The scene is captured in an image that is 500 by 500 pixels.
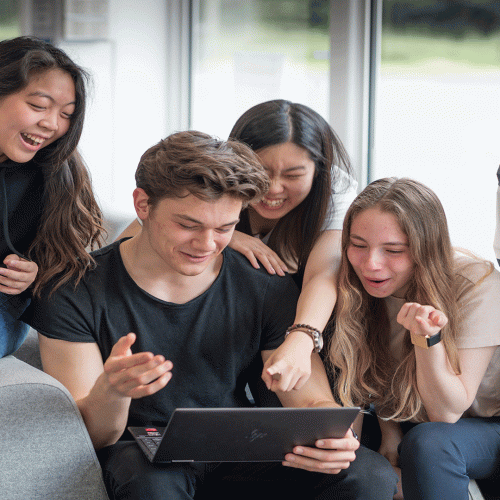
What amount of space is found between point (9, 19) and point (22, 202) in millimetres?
2498

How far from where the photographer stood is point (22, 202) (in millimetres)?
1559

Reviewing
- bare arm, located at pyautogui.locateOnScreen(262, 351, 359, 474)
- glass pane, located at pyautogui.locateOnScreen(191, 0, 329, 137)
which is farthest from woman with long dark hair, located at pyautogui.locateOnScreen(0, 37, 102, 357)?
glass pane, located at pyautogui.locateOnScreen(191, 0, 329, 137)

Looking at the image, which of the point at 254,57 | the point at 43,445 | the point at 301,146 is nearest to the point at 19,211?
the point at 43,445

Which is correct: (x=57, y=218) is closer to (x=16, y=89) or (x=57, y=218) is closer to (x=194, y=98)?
(x=16, y=89)

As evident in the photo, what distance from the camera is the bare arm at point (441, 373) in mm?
1354

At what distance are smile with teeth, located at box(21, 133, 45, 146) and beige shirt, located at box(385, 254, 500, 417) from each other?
34.8 inches

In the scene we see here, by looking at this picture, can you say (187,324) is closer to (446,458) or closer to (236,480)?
(236,480)

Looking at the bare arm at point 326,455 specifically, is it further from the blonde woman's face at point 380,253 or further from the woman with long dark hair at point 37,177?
the woman with long dark hair at point 37,177

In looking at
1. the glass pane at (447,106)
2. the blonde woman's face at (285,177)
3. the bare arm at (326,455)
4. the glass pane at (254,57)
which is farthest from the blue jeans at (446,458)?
the glass pane at (254,57)

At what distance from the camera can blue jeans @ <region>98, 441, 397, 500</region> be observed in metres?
1.20

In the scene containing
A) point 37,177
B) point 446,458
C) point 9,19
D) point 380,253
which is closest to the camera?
point 446,458

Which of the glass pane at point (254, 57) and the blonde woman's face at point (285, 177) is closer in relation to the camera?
the blonde woman's face at point (285, 177)

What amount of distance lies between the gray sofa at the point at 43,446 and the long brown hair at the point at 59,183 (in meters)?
0.27

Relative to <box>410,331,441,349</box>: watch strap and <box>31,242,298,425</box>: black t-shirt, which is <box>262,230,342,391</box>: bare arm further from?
<box>410,331,441,349</box>: watch strap
